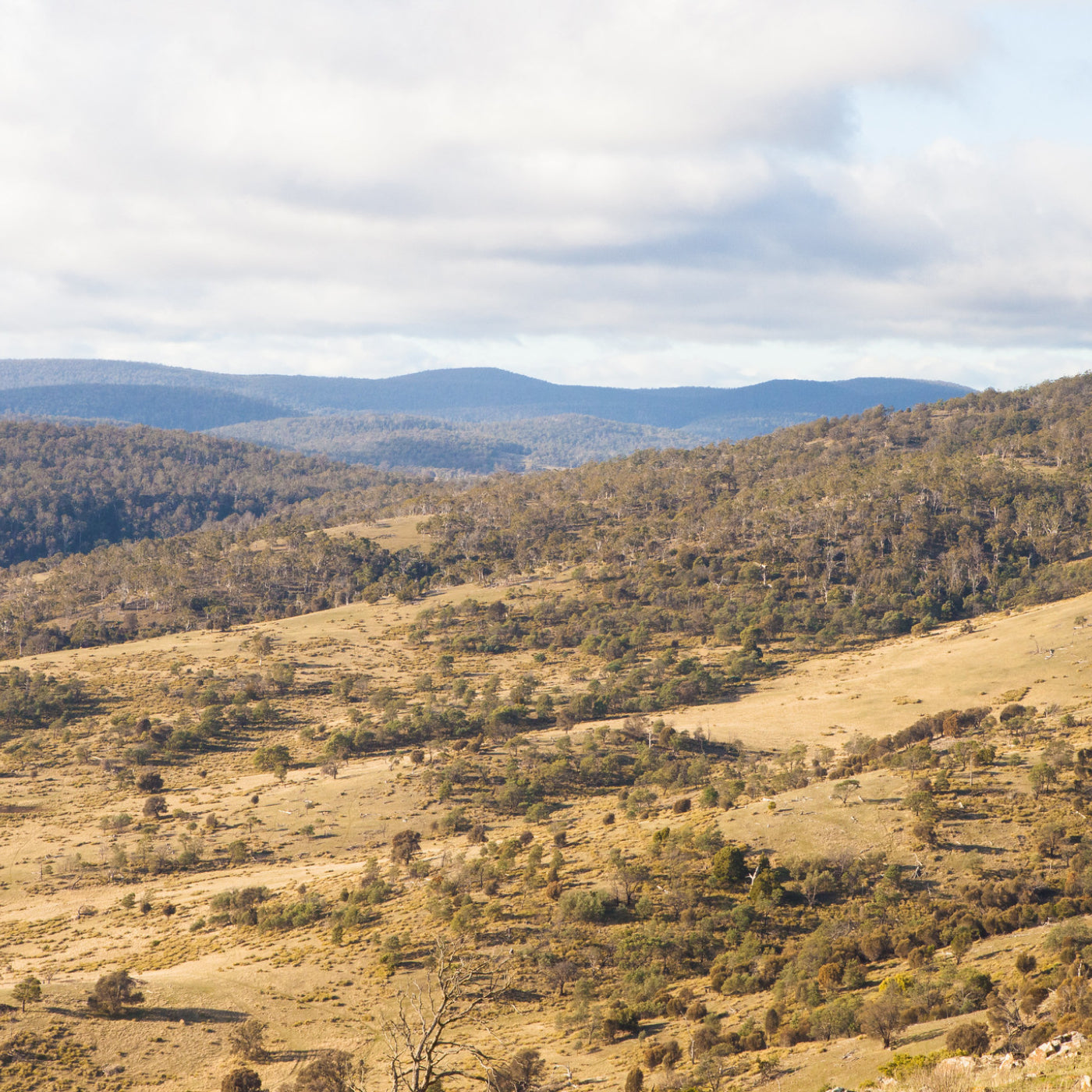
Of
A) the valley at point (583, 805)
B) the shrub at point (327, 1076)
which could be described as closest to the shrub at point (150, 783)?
the valley at point (583, 805)

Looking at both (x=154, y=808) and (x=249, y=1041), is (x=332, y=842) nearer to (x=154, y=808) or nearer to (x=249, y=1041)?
(x=154, y=808)

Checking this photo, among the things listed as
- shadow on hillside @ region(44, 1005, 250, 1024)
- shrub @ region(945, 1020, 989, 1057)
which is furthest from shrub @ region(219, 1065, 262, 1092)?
shrub @ region(945, 1020, 989, 1057)

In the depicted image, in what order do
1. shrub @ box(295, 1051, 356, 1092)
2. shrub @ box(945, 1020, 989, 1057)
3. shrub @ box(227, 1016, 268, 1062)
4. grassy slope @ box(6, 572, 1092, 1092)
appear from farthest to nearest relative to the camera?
grassy slope @ box(6, 572, 1092, 1092), shrub @ box(227, 1016, 268, 1062), shrub @ box(295, 1051, 356, 1092), shrub @ box(945, 1020, 989, 1057)

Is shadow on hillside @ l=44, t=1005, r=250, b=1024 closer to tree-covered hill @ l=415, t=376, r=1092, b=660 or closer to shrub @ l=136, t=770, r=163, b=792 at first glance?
shrub @ l=136, t=770, r=163, b=792

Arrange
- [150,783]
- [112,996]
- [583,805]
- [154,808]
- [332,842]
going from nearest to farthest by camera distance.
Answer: [112,996]
[332,842]
[583,805]
[154,808]
[150,783]

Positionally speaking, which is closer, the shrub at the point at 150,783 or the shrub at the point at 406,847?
the shrub at the point at 406,847

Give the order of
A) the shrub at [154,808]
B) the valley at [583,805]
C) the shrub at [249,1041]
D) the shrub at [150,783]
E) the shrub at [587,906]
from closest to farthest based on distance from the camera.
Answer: the valley at [583,805]
the shrub at [249,1041]
the shrub at [587,906]
the shrub at [154,808]
the shrub at [150,783]

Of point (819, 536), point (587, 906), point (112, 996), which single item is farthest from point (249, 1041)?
point (819, 536)

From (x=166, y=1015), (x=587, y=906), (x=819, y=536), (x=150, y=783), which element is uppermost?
(x=819, y=536)

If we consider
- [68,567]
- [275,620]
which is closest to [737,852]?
[275,620]

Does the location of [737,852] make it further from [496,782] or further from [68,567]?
[68,567]

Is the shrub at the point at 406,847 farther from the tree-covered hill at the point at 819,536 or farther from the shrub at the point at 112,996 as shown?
the tree-covered hill at the point at 819,536

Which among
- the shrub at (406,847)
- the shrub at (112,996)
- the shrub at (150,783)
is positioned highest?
the shrub at (112,996)

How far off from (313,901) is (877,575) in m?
93.9
